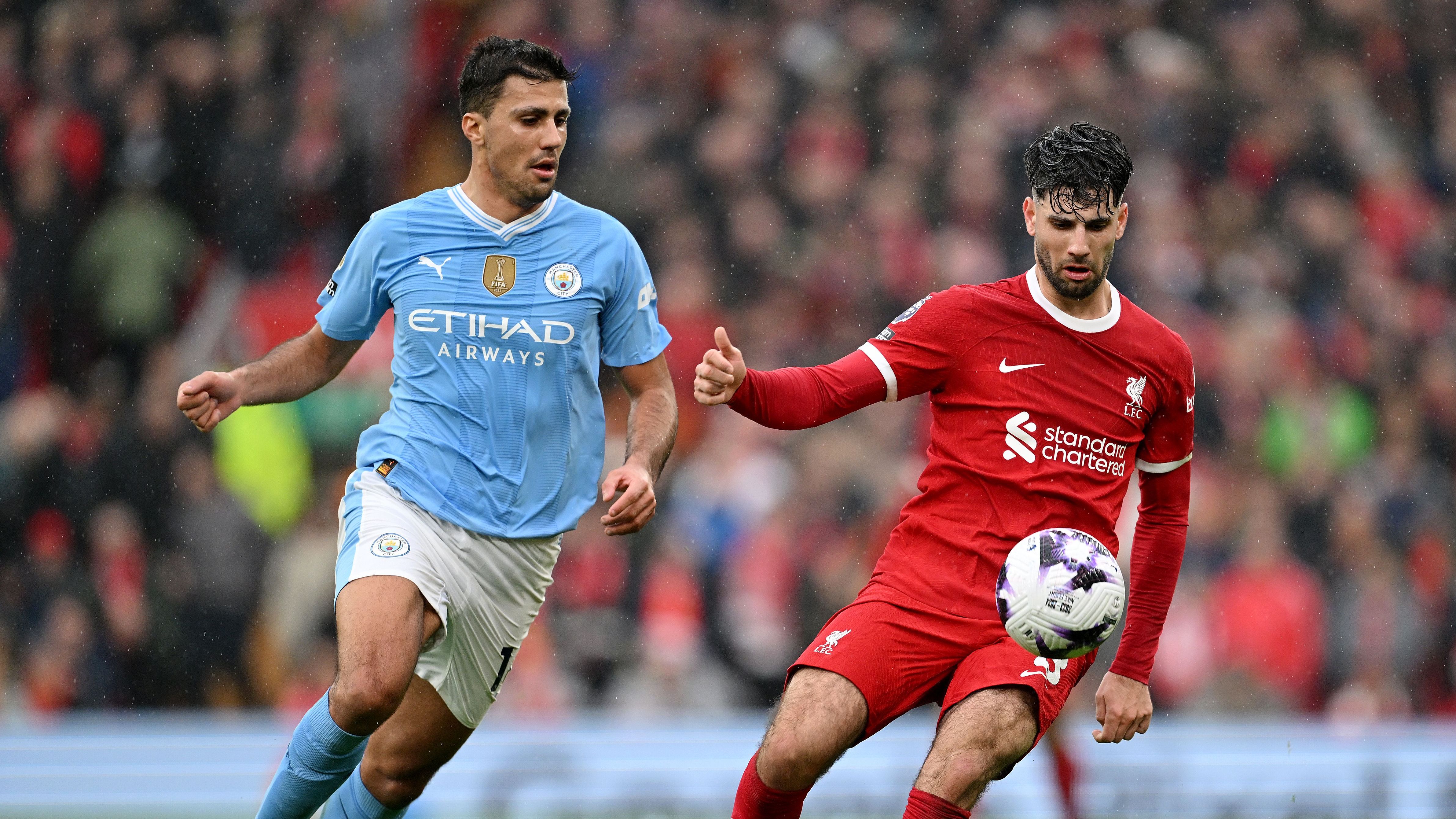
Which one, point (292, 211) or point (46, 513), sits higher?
point (292, 211)

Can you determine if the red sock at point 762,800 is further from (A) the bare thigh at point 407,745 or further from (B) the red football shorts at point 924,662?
(A) the bare thigh at point 407,745

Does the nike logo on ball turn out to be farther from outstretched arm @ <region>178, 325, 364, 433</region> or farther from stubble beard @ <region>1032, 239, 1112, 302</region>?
outstretched arm @ <region>178, 325, 364, 433</region>

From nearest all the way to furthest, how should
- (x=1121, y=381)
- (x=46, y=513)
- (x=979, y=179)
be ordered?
(x=1121, y=381) < (x=46, y=513) < (x=979, y=179)

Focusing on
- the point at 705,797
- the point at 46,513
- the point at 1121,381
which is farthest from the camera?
the point at 46,513

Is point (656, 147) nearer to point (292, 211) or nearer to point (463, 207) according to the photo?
point (292, 211)

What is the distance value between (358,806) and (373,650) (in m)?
0.77

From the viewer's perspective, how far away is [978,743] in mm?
4523

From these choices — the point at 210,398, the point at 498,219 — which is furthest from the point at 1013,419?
the point at 210,398

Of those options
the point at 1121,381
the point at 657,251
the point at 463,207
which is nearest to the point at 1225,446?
the point at 657,251

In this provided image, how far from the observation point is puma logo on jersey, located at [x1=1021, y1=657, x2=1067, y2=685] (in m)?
4.66

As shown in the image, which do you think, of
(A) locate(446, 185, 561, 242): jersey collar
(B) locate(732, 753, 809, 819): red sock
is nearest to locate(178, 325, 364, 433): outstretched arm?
(A) locate(446, 185, 561, 242): jersey collar

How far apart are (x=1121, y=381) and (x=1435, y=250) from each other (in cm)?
847

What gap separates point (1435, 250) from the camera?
40.1 ft

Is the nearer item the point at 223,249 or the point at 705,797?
the point at 705,797
